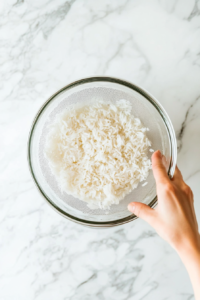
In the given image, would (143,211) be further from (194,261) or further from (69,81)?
(69,81)

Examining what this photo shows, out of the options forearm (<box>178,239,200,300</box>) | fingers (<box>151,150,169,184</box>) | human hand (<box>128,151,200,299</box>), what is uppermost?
fingers (<box>151,150,169,184</box>)

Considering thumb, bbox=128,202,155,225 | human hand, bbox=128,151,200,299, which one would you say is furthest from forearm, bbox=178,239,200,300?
thumb, bbox=128,202,155,225

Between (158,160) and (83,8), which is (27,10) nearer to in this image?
(83,8)

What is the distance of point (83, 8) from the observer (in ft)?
3.07

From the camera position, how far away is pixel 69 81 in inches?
36.7

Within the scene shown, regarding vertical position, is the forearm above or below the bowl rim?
below

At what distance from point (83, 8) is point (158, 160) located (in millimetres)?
619

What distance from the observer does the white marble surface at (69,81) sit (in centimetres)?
93

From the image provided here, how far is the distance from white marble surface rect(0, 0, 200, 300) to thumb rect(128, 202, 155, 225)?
203 millimetres

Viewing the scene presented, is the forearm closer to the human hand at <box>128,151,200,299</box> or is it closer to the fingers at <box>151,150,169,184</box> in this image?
the human hand at <box>128,151,200,299</box>

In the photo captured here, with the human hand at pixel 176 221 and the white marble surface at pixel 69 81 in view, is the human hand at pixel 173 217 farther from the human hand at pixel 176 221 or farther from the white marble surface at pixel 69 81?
the white marble surface at pixel 69 81

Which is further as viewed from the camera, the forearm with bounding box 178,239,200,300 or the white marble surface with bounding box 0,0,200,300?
the white marble surface with bounding box 0,0,200,300

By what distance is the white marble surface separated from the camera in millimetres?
928

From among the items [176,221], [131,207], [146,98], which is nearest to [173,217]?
[176,221]
